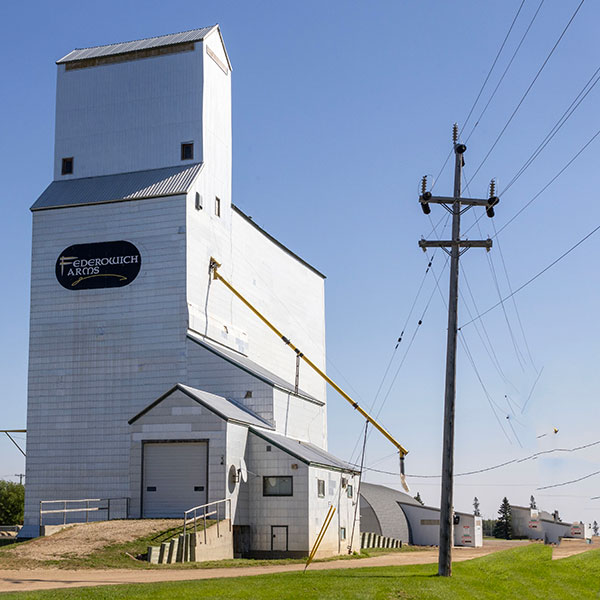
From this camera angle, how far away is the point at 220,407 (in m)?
39.3

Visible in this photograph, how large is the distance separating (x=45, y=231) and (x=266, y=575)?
97.1ft

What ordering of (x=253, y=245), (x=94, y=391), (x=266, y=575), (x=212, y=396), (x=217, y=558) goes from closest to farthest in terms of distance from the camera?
(x=266, y=575) → (x=217, y=558) → (x=212, y=396) → (x=94, y=391) → (x=253, y=245)

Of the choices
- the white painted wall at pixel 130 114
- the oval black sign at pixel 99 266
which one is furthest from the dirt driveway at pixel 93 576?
the white painted wall at pixel 130 114

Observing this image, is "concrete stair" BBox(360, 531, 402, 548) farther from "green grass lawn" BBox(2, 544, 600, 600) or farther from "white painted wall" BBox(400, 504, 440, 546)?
"green grass lawn" BBox(2, 544, 600, 600)

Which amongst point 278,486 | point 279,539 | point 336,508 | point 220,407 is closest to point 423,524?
point 336,508

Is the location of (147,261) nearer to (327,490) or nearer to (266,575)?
(327,490)

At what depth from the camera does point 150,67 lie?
50.1m

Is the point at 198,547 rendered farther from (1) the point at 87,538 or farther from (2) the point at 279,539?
(2) the point at 279,539

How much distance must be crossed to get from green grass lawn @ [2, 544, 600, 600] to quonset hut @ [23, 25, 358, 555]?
11.9 m

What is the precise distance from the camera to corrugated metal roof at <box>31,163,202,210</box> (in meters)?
47.0

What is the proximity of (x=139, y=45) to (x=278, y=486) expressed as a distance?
2743 cm

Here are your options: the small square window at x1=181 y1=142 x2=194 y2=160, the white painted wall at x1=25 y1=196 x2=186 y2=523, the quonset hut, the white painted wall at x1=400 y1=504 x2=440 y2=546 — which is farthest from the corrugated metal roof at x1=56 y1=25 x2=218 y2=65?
the white painted wall at x1=400 y1=504 x2=440 y2=546

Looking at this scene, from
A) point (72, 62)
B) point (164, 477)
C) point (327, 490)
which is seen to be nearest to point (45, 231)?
point (72, 62)

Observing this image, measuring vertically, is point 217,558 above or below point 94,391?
below
